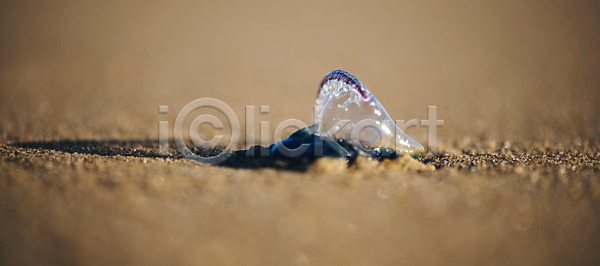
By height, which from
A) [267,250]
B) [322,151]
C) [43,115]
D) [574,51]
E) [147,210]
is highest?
[574,51]

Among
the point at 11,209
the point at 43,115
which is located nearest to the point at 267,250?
the point at 11,209

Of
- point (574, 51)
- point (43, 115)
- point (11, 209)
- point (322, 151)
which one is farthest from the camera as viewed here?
point (574, 51)

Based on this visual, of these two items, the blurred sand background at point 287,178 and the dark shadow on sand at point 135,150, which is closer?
the blurred sand background at point 287,178

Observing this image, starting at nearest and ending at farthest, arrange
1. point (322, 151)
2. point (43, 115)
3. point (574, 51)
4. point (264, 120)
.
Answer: point (322, 151) < point (43, 115) < point (264, 120) < point (574, 51)

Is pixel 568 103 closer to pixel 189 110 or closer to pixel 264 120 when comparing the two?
pixel 264 120

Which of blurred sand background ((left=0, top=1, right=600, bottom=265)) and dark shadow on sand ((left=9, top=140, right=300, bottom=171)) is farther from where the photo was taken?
dark shadow on sand ((left=9, top=140, right=300, bottom=171))

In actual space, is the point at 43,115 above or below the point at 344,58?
below

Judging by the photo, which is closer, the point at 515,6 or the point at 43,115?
the point at 43,115

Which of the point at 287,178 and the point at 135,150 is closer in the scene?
the point at 287,178
